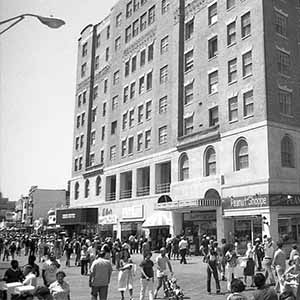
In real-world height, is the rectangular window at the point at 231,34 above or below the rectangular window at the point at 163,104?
above

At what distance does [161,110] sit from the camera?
1908 inches

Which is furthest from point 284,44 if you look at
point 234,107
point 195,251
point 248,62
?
point 195,251

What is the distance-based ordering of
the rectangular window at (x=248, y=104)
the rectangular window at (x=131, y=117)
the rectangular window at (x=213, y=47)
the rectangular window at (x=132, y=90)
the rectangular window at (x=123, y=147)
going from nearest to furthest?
the rectangular window at (x=248, y=104)
the rectangular window at (x=213, y=47)
the rectangular window at (x=131, y=117)
the rectangular window at (x=132, y=90)
the rectangular window at (x=123, y=147)

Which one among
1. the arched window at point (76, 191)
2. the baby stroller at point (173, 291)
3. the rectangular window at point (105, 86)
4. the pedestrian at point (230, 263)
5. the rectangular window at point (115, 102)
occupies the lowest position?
the baby stroller at point (173, 291)

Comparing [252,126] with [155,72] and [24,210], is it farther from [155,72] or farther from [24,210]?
[24,210]

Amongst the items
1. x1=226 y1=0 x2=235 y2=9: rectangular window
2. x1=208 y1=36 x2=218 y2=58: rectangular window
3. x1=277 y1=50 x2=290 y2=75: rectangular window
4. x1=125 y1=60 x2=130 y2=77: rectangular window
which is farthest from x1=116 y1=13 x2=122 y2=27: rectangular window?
x1=277 y1=50 x2=290 y2=75: rectangular window

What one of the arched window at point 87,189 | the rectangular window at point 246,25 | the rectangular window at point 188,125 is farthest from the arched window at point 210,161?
the arched window at point 87,189

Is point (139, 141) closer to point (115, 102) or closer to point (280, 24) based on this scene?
point (115, 102)

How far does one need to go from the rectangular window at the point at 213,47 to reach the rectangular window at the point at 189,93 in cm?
343

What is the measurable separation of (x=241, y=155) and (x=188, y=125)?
876 cm

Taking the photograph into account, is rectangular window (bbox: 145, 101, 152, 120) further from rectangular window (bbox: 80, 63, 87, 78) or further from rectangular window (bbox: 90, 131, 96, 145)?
rectangular window (bbox: 80, 63, 87, 78)

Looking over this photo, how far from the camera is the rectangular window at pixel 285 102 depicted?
118 feet

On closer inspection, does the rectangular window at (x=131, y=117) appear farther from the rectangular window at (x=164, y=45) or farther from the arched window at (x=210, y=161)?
the arched window at (x=210, y=161)

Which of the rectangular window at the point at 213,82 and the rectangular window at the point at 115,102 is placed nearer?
the rectangular window at the point at 213,82
